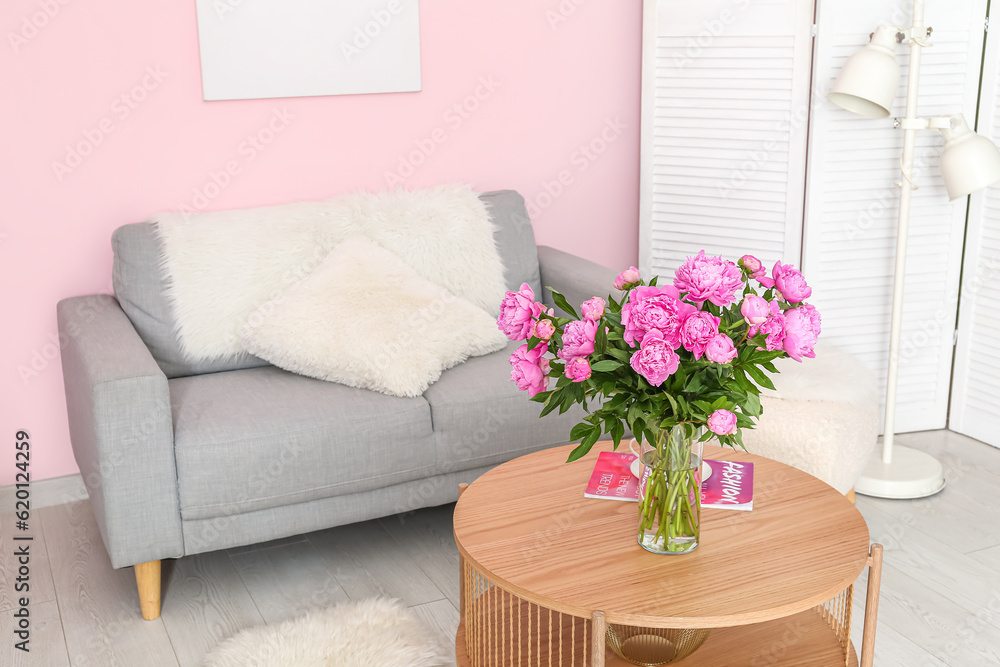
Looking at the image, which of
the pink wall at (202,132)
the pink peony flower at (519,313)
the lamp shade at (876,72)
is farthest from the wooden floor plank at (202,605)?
the lamp shade at (876,72)

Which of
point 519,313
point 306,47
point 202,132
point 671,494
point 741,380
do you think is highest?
point 306,47

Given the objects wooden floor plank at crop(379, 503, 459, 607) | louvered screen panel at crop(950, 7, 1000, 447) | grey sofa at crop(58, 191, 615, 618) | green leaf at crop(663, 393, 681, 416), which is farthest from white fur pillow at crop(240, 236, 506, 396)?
louvered screen panel at crop(950, 7, 1000, 447)

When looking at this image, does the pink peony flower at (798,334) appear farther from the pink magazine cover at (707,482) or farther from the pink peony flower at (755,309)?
the pink magazine cover at (707,482)

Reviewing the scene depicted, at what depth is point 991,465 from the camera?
285cm

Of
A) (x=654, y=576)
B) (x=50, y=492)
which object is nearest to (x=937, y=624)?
(x=654, y=576)

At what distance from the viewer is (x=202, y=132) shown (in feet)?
8.77

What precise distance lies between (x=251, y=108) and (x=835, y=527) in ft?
6.63

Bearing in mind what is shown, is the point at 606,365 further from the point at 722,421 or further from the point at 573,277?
the point at 573,277

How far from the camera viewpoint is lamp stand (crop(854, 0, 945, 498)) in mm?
2570

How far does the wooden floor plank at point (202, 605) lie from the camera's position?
2.02 m

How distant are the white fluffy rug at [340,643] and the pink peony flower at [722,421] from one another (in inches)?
36.1

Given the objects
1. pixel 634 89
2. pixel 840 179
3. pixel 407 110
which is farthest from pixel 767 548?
pixel 634 89

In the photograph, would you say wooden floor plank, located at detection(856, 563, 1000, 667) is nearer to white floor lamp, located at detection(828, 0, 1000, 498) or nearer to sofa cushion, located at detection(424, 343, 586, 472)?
white floor lamp, located at detection(828, 0, 1000, 498)

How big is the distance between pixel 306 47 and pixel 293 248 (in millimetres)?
631
